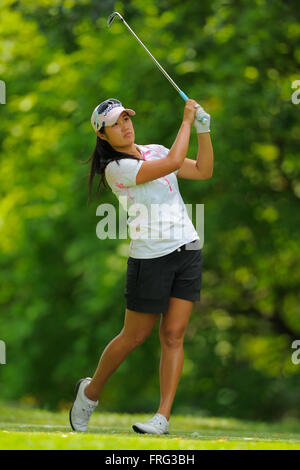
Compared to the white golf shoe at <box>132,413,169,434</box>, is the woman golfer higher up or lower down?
higher up

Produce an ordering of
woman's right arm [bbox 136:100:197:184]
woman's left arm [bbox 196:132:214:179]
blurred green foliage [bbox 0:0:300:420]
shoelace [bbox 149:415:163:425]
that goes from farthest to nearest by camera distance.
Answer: blurred green foliage [bbox 0:0:300:420] → woman's left arm [bbox 196:132:214:179] → shoelace [bbox 149:415:163:425] → woman's right arm [bbox 136:100:197:184]

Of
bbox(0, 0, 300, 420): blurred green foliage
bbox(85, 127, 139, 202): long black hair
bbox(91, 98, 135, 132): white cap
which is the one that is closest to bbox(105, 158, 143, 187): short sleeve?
bbox(85, 127, 139, 202): long black hair

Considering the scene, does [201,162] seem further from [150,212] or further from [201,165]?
[150,212]

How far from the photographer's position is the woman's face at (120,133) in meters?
5.30

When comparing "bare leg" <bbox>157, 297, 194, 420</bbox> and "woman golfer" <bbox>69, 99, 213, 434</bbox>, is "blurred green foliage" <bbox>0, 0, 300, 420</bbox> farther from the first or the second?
"bare leg" <bbox>157, 297, 194, 420</bbox>

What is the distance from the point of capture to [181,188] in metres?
12.8

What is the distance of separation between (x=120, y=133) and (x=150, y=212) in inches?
20.3

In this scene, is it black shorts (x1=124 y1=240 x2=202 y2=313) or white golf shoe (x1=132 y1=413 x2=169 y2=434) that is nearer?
white golf shoe (x1=132 y1=413 x2=169 y2=434)

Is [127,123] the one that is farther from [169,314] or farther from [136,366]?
[136,366]

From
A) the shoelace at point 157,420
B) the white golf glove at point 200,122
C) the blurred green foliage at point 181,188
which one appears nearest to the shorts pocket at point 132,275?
the shoelace at point 157,420

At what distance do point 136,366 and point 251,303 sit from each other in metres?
2.48

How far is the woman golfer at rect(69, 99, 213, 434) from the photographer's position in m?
5.20

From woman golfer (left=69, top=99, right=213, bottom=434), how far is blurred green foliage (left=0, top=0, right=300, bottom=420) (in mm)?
6105

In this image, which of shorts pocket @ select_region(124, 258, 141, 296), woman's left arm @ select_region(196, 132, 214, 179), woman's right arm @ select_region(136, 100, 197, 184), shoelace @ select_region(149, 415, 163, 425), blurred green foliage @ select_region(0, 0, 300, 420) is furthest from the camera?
blurred green foliage @ select_region(0, 0, 300, 420)
